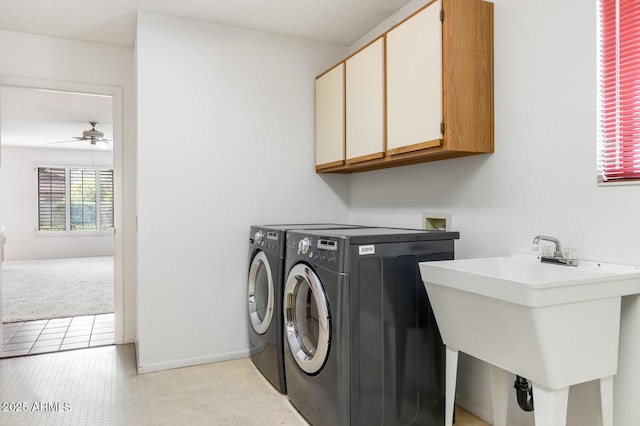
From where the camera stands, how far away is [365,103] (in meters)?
2.57

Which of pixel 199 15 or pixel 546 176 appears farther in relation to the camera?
pixel 199 15

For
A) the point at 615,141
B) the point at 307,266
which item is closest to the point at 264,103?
the point at 307,266

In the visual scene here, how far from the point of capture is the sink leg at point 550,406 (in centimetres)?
133

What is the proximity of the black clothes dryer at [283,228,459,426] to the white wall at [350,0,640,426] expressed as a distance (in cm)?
30

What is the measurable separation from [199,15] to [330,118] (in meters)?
1.13

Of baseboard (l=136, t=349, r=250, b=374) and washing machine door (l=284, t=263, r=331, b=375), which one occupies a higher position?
washing machine door (l=284, t=263, r=331, b=375)

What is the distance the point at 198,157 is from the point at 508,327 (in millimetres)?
2255

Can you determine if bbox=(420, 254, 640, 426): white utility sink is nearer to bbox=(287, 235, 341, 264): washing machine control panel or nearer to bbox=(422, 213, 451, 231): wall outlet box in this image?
bbox=(287, 235, 341, 264): washing machine control panel

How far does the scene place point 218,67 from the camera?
9.63ft

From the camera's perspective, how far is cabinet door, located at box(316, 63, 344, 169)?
288 cm

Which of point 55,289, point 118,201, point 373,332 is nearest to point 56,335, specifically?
point 118,201

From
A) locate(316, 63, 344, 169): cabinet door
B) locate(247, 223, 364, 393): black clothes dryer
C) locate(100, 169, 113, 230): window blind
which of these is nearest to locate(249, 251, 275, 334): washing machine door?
locate(247, 223, 364, 393): black clothes dryer

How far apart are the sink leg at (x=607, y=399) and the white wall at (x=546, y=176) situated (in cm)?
10

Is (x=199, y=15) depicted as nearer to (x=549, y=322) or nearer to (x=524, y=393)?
(x=549, y=322)
